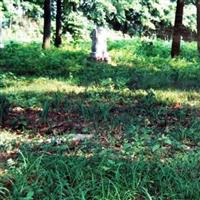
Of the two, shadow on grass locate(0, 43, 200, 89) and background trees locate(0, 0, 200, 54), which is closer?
shadow on grass locate(0, 43, 200, 89)

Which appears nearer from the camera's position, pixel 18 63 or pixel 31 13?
pixel 18 63

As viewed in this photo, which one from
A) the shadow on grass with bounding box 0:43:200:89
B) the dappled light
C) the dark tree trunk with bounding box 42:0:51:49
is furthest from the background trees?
the dappled light

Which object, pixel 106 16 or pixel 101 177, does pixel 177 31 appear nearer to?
pixel 101 177

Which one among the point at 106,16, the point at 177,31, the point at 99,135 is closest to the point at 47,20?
the point at 177,31

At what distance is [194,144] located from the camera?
19.4 ft

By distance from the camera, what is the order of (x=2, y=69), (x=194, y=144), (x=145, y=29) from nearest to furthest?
(x=194, y=144), (x=2, y=69), (x=145, y=29)

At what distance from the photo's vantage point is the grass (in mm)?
4273

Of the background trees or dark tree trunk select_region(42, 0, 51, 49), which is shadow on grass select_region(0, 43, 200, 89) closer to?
dark tree trunk select_region(42, 0, 51, 49)

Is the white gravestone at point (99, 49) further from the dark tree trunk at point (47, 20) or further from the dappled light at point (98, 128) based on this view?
the dark tree trunk at point (47, 20)

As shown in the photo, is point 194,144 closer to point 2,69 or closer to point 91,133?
point 91,133

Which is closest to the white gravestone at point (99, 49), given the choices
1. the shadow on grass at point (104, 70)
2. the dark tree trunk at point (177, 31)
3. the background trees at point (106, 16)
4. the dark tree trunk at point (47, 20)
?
the shadow on grass at point (104, 70)

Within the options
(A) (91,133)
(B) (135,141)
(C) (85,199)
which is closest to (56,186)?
(C) (85,199)

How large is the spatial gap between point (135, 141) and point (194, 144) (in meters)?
0.69

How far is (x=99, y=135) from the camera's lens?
6.27 metres
